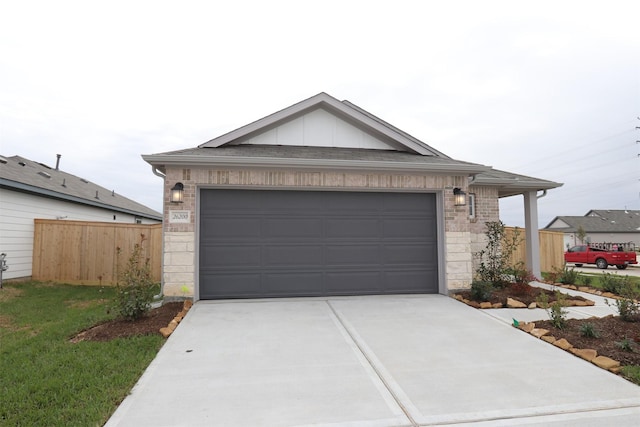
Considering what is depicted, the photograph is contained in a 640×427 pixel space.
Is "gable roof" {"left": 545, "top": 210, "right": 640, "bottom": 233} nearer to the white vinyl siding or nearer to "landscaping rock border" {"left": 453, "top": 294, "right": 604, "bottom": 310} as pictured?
"landscaping rock border" {"left": 453, "top": 294, "right": 604, "bottom": 310}

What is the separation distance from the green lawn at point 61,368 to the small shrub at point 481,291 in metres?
5.99

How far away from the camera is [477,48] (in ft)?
34.0

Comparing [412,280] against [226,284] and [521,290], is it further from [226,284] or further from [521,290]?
[226,284]

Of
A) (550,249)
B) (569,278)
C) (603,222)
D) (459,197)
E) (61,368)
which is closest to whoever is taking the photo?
(61,368)

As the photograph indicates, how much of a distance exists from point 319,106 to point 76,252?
26.8ft

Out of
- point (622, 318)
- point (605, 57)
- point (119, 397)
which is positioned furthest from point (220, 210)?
point (605, 57)

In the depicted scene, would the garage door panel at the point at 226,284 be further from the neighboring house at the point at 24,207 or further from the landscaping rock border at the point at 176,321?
the neighboring house at the point at 24,207

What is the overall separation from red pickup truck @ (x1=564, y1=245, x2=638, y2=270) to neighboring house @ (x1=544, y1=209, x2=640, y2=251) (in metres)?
20.9

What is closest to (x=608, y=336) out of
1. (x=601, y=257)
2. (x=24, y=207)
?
(x=24, y=207)

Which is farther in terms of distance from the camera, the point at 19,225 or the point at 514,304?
the point at 19,225

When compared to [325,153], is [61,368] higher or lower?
lower

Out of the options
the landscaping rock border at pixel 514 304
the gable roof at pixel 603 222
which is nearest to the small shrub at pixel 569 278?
the landscaping rock border at pixel 514 304

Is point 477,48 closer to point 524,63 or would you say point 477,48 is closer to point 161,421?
point 524,63

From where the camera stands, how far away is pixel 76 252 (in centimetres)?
1007
